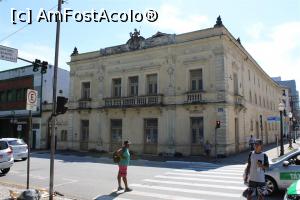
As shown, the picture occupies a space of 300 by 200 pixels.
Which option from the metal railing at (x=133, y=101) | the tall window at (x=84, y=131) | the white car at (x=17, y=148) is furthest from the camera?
the tall window at (x=84, y=131)

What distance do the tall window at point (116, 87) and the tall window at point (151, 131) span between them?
4433 millimetres

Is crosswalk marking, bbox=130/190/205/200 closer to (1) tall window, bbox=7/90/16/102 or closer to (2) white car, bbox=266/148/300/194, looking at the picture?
(2) white car, bbox=266/148/300/194

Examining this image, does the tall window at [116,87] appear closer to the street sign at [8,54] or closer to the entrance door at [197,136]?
the entrance door at [197,136]

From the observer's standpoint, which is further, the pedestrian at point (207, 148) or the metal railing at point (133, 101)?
the metal railing at point (133, 101)

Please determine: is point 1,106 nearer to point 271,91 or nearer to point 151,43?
point 151,43

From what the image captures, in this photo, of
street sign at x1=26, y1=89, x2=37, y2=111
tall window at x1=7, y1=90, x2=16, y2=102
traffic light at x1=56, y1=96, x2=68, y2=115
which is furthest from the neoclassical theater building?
street sign at x1=26, y1=89, x2=37, y2=111

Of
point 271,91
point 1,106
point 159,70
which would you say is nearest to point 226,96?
point 159,70

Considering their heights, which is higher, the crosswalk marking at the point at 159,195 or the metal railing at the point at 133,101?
the metal railing at the point at 133,101

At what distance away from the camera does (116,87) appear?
30078 mm

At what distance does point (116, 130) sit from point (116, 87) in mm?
4209

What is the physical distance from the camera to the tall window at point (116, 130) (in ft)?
95.5

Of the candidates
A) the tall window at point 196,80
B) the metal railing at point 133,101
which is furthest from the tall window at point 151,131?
the tall window at point 196,80

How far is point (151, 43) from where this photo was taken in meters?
27.7

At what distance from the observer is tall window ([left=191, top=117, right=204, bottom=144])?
24714 mm
